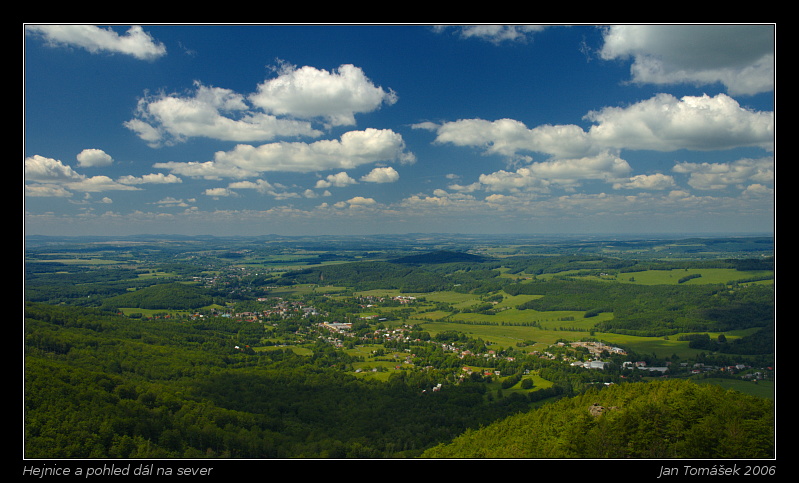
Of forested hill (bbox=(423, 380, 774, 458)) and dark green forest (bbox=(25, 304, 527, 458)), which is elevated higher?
forested hill (bbox=(423, 380, 774, 458))

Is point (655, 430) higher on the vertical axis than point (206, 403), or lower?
higher

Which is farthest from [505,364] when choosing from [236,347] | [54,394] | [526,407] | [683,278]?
[683,278]

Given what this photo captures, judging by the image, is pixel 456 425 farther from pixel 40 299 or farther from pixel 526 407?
pixel 40 299

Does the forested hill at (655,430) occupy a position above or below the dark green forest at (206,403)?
above

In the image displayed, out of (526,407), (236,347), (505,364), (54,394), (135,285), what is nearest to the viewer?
(54,394)

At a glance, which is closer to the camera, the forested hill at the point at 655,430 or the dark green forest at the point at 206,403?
the forested hill at the point at 655,430

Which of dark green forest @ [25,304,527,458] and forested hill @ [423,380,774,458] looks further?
dark green forest @ [25,304,527,458]

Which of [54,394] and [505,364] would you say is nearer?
[54,394]

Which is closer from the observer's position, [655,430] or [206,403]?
[655,430]
